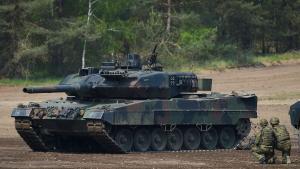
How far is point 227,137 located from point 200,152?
2475 mm

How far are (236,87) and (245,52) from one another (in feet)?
37.8

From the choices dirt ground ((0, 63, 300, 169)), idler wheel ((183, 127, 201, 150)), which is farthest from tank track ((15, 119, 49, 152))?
idler wheel ((183, 127, 201, 150))

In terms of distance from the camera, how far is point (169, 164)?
25438 millimetres

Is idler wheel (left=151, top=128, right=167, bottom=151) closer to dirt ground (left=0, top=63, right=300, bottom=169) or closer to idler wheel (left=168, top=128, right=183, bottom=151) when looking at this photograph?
idler wheel (left=168, top=128, right=183, bottom=151)

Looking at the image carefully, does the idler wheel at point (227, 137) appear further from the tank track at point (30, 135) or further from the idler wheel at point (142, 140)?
the tank track at point (30, 135)

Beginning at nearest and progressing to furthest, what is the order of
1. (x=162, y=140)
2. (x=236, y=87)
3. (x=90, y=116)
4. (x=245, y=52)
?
(x=90, y=116)
(x=162, y=140)
(x=236, y=87)
(x=245, y=52)

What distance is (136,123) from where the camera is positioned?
30203 mm

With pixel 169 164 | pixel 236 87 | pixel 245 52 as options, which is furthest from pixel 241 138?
pixel 245 52

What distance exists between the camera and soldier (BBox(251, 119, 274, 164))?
26.0 meters

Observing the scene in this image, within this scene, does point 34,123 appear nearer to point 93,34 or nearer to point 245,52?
point 93,34

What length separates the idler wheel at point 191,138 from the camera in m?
32.3

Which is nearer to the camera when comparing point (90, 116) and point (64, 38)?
point (90, 116)

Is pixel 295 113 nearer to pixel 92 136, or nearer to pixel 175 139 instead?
pixel 175 139

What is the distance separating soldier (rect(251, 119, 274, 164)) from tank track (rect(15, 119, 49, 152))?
23.8ft
